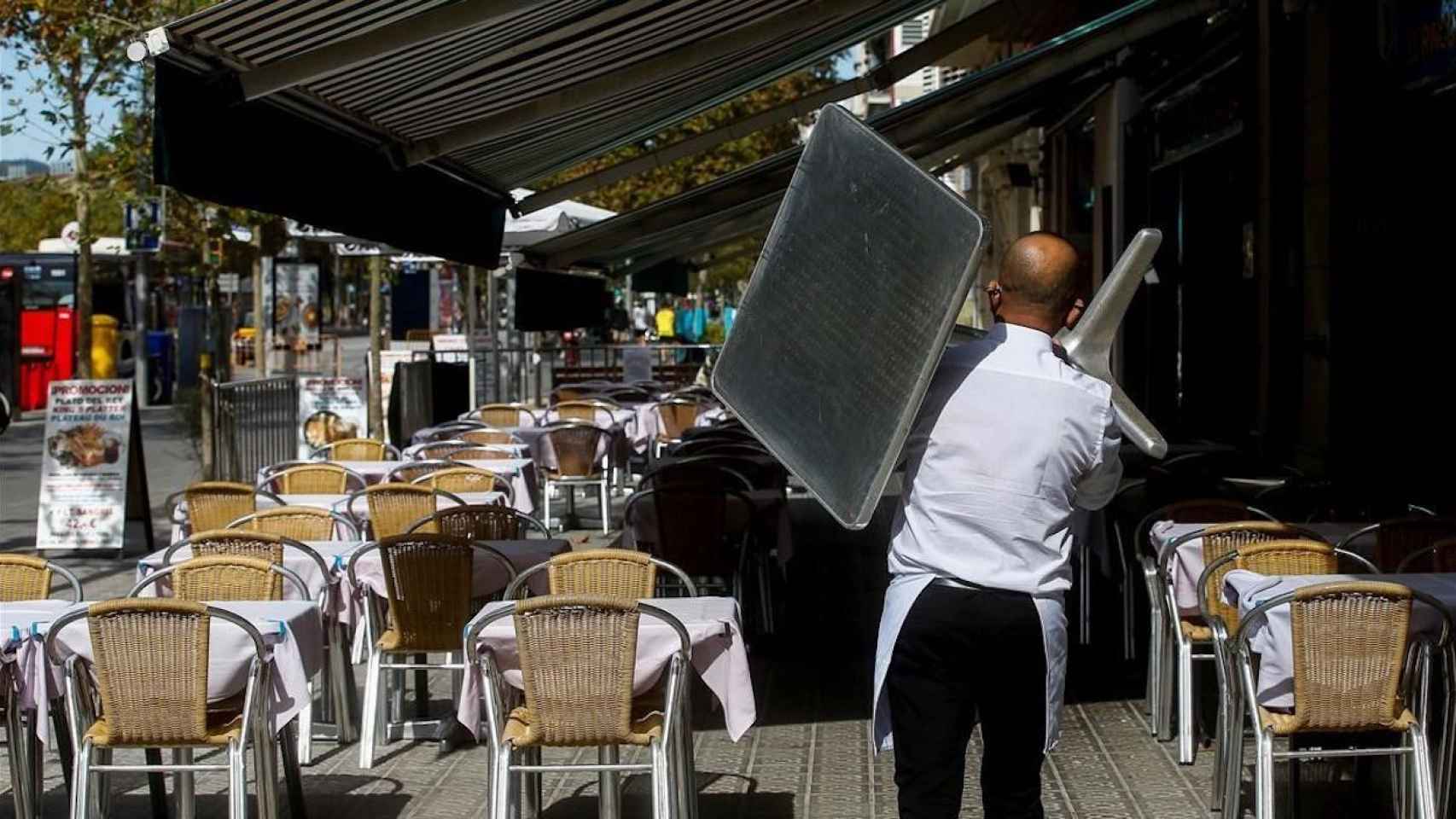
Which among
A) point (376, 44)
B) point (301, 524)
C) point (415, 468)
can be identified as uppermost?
point (376, 44)

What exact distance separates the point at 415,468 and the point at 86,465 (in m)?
3.56

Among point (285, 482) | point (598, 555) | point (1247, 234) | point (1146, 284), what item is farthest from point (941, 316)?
point (1146, 284)

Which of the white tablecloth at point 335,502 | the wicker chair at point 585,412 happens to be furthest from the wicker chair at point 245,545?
the wicker chair at point 585,412

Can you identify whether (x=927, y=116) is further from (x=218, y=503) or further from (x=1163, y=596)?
(x=1163, y=596)

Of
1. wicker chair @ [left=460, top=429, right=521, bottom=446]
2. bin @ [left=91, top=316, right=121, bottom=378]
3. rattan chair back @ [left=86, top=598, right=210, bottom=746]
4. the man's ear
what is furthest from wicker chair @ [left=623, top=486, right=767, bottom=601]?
bin @ [left=91, top=316, right=121, bottom=378]

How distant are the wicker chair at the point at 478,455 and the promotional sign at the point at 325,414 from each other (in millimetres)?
3941

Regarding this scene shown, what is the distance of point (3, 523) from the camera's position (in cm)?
1769

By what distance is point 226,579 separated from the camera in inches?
298

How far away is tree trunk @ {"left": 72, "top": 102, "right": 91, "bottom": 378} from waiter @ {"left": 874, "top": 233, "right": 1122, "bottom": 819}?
14.1 metres

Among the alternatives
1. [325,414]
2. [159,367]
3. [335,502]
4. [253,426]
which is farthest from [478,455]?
[159,367]

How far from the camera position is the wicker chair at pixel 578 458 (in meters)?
15.8

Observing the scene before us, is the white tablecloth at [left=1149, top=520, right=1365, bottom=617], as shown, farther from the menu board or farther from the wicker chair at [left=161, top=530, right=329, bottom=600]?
the menu board

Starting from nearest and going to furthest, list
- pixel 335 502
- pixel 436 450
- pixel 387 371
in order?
pixel 335 502
pixel 436 450
pixel 387 371

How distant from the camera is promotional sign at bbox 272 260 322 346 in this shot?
3366 centimetres
